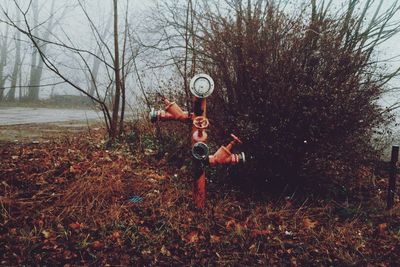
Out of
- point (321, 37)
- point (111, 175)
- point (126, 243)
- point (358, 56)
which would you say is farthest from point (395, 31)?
point (126, 243)

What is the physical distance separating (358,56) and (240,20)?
63.6 inches

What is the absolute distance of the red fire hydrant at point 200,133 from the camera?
10.6ft

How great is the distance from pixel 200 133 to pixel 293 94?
3.98ft

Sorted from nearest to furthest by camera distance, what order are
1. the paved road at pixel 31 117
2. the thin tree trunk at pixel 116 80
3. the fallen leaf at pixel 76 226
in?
1. the fallen leaf at pixel 76 226
2. the thin tree trunk at pixel 116 80
3. the paved road at pixel 31 117

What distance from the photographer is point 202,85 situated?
322 centimetres

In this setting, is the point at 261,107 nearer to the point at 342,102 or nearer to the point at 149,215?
the point at 342,102

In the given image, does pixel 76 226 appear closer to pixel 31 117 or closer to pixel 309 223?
pixel 309 223

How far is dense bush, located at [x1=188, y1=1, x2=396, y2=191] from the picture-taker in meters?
3.68

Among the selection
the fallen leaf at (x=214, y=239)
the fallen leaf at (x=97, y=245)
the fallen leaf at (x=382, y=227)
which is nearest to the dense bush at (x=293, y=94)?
the fallen leaf at (x=382, y=227)

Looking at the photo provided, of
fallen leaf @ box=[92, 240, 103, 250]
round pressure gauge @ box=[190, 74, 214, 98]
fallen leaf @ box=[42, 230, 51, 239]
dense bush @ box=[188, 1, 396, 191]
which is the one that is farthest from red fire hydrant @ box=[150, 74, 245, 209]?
fallen leaf @ box=[42, 230, 51, 239]

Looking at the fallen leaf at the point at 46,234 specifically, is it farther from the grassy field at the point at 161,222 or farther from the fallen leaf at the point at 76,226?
the fallen leaf at the point at 76,226

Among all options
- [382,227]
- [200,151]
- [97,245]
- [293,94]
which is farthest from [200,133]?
[382,227]

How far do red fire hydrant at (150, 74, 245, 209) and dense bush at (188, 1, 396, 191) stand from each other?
0.59 metres

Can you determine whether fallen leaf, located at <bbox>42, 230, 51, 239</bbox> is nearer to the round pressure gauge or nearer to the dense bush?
the round pressure gauge
